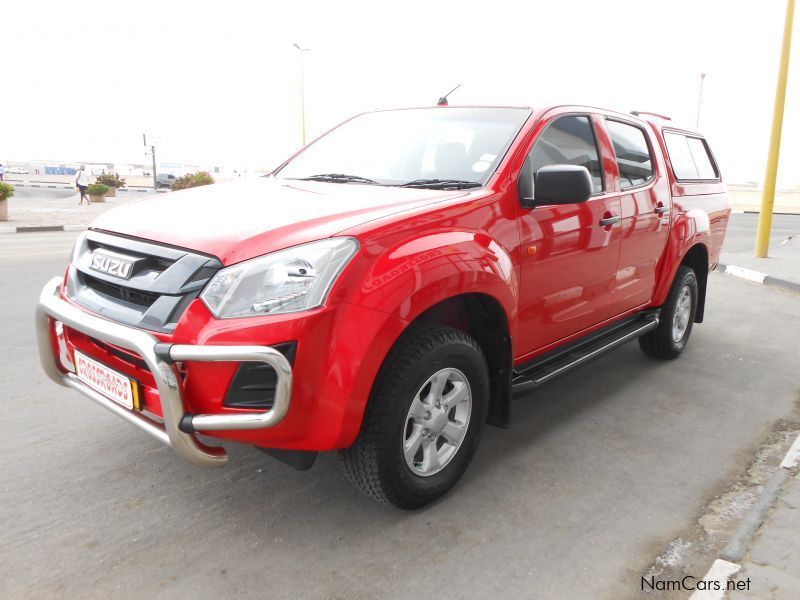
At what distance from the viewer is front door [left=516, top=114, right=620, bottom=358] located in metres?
3.11

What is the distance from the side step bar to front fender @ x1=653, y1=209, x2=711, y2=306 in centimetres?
20

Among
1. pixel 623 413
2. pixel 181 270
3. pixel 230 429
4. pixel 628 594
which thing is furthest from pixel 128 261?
pixel 623 413

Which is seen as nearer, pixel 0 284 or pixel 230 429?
pixel 230 429

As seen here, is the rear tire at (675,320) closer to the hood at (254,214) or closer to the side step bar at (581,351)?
the side step bar at (581,351)

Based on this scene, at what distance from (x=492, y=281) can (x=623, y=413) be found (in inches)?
66.5

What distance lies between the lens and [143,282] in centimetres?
239

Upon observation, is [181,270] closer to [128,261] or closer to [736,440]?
[128,261]

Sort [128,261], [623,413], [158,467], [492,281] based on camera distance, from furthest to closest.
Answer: [623,413], [158,467], [492,281], [128,261]

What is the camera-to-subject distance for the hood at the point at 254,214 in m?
2.32

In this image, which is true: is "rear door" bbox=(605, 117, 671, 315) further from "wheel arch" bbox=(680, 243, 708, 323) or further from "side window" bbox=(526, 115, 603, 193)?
"wheel arch" bbox=(680, 243, 708, 323)

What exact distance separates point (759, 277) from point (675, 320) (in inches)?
191

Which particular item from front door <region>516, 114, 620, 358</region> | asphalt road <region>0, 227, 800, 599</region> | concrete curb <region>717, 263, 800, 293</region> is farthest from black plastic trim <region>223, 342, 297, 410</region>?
concrete curb <region>717, 263, 800, 293</region>

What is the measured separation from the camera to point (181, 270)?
7.54 feet

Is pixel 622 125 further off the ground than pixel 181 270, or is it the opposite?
pixel 622 125
